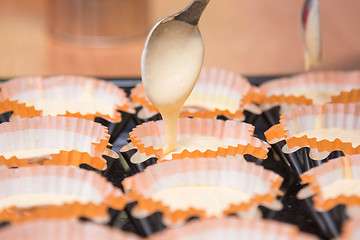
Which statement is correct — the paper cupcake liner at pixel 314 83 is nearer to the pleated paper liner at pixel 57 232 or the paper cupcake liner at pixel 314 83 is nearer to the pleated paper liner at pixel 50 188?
the pleated paper liner at pixel 50 188

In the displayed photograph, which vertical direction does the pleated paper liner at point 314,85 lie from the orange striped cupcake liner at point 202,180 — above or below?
above

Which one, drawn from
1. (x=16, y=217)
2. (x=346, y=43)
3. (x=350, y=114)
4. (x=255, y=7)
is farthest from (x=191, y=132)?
(x=255, y=7)

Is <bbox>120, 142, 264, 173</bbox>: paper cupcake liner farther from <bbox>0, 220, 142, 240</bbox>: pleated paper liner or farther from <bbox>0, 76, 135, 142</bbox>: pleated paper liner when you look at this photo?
<bbox>0, 220, 142, 240</bbox>: pleated paper liner

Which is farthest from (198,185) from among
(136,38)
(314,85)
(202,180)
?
(136,38)

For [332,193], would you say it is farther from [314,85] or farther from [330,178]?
[314,85]

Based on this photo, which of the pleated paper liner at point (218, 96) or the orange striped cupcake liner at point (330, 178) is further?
the pleated paper liner at point (218, 96)

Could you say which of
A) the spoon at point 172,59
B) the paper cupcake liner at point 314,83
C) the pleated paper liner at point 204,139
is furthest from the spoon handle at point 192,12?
the paper cupcake liner at point 314,83

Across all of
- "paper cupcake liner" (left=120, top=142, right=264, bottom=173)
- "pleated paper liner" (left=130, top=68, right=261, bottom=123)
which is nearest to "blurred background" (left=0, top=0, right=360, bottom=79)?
"pleated paper liner" (left=130, top=68, right=261, bottom=123)
